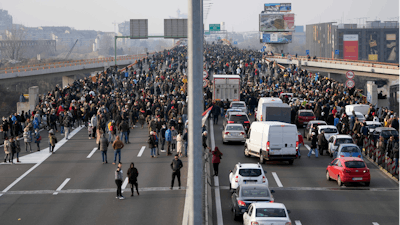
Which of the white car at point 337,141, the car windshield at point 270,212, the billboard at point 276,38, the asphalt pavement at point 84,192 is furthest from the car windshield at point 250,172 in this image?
the billboard at point 276,38

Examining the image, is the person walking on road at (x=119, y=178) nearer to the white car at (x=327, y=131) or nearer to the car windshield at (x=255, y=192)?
the car windshield at (x=255, y=192)

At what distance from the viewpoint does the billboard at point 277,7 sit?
4936 inches

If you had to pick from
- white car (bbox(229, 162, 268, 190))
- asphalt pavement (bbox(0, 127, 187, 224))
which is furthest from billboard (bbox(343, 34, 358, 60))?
white car (bbox(229, 162, 268, 190))

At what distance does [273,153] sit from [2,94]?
90.0 meters

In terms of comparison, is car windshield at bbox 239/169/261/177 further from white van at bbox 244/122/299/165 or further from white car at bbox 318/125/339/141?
white car at bbox 318/125/339/141

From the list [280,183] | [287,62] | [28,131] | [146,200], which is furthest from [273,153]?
[287,62]

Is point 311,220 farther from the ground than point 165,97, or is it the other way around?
point 165,97

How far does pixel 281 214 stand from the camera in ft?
44.3

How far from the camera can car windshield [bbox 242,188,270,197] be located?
16.0 metres

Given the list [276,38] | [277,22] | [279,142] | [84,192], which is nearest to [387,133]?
[279,142]

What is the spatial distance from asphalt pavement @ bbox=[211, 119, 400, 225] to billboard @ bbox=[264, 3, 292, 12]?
104 metres

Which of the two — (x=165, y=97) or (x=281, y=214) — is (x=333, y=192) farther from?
(x=165, y=97)

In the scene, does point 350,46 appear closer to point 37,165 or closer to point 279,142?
point 279,142

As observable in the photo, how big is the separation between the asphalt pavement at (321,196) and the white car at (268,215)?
1.88 m
